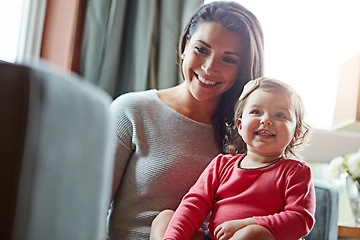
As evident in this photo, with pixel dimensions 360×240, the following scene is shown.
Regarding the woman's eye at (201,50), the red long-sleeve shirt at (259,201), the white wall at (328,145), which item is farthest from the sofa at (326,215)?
the white wall at (328,145)

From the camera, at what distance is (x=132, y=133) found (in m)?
1.39

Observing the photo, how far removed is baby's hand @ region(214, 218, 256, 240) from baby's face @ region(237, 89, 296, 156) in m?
0.19

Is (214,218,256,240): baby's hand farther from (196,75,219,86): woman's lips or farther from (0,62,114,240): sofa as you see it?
(0,62,114,240): sofa

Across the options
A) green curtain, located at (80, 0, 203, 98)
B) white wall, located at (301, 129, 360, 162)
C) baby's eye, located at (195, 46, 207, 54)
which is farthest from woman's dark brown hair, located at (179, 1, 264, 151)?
white wall, located at (301, 129, 360, 162)

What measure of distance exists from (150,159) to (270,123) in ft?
1.46

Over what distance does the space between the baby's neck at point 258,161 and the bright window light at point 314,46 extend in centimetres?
127

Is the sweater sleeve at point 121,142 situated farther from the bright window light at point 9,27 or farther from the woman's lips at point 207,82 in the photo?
the bright window light at point 9,27

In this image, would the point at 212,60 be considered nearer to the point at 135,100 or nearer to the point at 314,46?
the point at 135,100

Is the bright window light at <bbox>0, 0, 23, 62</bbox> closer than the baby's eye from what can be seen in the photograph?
No

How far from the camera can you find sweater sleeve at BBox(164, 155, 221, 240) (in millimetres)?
1046

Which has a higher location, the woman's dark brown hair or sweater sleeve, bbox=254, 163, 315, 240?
the woman's dark brown hair

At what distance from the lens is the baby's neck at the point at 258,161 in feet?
3.63

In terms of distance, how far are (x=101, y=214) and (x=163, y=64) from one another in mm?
1734

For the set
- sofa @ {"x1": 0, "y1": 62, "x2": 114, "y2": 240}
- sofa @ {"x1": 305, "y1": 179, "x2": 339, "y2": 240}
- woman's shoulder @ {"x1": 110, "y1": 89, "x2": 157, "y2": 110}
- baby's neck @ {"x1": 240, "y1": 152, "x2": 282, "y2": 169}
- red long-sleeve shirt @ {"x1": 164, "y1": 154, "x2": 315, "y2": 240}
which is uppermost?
sofa @ {"x1": 0, "y1": 62, "x2": 114, "y2": 240}
